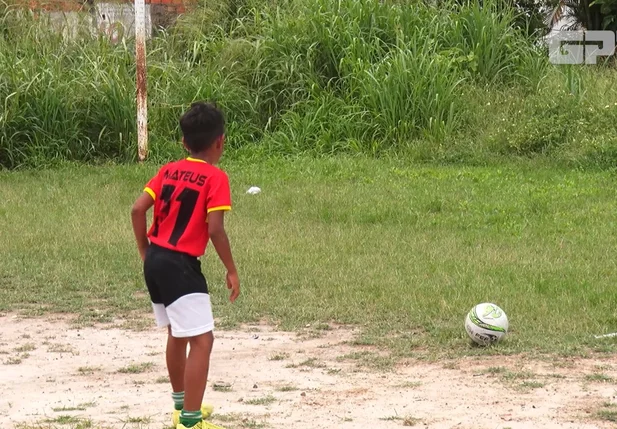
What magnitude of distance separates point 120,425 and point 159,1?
1610cm

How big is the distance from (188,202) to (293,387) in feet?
4.82

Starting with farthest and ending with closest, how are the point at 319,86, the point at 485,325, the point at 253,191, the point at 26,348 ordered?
the point at 319,86, the point at 253,191, the point at 26,348, the point at 485,325

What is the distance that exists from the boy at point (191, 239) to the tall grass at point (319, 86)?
9588 millimetres

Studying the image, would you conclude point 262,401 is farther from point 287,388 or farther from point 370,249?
point 370,249

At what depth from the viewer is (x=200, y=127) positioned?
529 centimetres

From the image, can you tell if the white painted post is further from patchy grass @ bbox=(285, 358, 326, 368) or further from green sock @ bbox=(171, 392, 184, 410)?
green sock @ bbox=(171, 392, 184, 410)

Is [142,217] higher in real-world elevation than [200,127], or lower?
lower

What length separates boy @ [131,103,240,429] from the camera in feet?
17.1

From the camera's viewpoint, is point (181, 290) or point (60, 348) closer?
point (181, 290)

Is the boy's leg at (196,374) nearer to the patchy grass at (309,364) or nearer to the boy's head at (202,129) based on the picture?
the boy's head at (202,129)

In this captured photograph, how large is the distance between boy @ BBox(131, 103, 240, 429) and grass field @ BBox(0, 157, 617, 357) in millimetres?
1963

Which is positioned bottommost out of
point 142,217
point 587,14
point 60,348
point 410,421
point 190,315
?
point 60,348

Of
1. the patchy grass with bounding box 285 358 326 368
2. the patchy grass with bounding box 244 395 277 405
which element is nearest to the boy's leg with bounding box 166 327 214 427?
the patchy grass with bounding box 244 395 277 405

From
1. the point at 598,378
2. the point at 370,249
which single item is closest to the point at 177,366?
the point at 598,378
